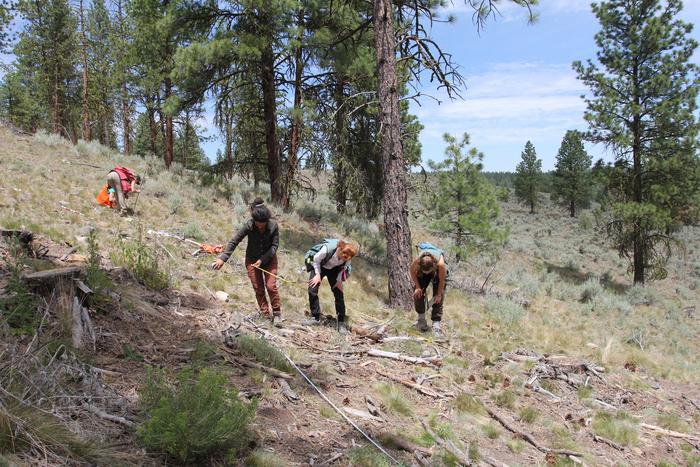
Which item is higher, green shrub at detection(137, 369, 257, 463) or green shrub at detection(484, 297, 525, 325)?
green shrub at detection(137, 369, 257, 463)

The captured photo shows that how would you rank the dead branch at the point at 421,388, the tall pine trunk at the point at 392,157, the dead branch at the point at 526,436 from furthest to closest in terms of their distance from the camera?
the tall pine trunk at the point at 392,157 < the dead branch at the point at 421,388 < the dead branch at the point at 526,436

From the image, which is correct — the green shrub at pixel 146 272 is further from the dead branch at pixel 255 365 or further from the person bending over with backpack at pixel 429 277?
the person bending over with backpack at pixel 429 277

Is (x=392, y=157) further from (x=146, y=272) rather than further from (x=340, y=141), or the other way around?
(x=146, y=272)

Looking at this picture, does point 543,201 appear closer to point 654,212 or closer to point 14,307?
point 654,212

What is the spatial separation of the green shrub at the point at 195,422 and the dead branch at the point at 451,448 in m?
1.95

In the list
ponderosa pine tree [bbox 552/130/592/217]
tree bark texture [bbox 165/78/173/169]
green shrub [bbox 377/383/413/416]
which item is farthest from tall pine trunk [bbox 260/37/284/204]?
ponderosa pine tree [bbox 552/130/592/217]

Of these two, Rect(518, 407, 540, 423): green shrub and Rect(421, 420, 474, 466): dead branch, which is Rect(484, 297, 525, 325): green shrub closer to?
Rect(518, 407, 540, 423): green shrub

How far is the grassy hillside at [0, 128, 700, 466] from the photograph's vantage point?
3.68 meters

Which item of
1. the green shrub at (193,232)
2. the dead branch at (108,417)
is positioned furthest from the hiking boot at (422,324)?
the dead branch at (108,417)

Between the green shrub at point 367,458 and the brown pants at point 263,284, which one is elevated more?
the brown pants at point 263,284

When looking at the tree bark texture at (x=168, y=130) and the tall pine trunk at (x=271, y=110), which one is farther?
the tree bark texture at (x=168, y=130)

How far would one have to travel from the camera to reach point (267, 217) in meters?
6.51

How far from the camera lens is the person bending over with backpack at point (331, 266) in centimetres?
687

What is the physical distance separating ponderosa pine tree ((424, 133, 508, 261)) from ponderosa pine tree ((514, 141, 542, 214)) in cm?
3808
